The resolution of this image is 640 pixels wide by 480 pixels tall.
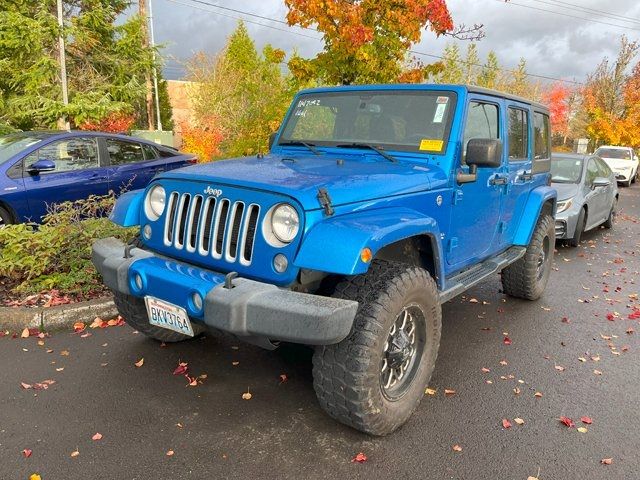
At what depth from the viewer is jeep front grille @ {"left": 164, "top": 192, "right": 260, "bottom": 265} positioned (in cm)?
262

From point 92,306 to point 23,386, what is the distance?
43.9 inches

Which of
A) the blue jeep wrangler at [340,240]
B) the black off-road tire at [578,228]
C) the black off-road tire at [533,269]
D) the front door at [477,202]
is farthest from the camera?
the black off-road tire at [578,228]

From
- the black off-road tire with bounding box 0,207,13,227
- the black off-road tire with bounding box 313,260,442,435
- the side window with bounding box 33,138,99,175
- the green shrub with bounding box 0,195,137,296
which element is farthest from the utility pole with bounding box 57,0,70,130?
the black off-road tire with bounding box 313,260,442,435

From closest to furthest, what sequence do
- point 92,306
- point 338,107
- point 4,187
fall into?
point 338,107 < point 92,306 < point 4,187

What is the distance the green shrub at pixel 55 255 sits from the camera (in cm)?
458

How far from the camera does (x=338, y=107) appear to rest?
395cm

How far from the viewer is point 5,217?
6.02m

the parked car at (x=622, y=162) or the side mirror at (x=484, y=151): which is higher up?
the side mirror at (x=484, y=151)

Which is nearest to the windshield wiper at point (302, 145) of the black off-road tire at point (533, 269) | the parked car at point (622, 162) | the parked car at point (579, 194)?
the black off-road tire at point (533, 269)

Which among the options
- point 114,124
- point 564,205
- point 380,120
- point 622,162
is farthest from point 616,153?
point 380,120

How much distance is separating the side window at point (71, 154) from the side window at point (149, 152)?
2.68ft

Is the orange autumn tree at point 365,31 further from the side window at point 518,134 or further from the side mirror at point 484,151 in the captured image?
the side mirror at point 484,151

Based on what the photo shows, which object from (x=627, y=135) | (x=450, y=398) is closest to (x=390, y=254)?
(x=450, y=398)

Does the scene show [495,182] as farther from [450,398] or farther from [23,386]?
[23,386]
